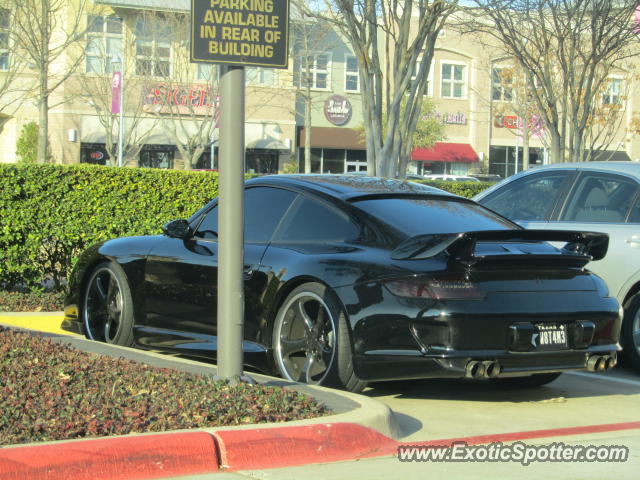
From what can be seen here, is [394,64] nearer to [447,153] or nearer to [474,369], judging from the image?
[474,369]

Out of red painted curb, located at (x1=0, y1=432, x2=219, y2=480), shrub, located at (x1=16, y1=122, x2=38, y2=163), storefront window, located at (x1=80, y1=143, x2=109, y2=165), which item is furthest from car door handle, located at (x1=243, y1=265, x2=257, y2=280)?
storefront window, located at (x1=80, y1=143, x2=109, y2=165)

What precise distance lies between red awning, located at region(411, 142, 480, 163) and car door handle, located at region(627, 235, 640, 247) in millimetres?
45500

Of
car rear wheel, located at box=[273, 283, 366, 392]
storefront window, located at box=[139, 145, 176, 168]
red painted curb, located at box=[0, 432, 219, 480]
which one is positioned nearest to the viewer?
red painted curb, located at box=[0, 432, 219, 480]

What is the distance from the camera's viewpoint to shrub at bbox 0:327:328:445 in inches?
190

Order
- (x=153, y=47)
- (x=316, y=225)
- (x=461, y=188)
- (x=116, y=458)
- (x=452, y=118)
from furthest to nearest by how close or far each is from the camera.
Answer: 1. (x=452, y=118)
2. (x=153, y=47)
3. (x=461, y=188)
4. (x=316, y=225)
5. (x=116, y=458)

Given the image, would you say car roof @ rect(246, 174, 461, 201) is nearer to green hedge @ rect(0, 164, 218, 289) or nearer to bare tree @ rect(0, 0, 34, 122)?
green hedge @ rect(0, 164, 218, 289)

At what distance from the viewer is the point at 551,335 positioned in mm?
6203

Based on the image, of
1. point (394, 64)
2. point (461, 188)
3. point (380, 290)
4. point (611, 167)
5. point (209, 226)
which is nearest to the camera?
point (380, 290)

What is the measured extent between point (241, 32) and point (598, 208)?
405 centimetres

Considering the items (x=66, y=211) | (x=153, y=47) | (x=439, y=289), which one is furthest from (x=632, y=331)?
(x=153, y=47)

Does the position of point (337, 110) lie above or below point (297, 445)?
above

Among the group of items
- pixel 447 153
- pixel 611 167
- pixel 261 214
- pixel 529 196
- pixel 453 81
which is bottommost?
pixel 261 214

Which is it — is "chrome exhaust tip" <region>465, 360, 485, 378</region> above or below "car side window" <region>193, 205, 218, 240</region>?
below

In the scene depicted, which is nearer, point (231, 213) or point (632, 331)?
point (231, 213)
